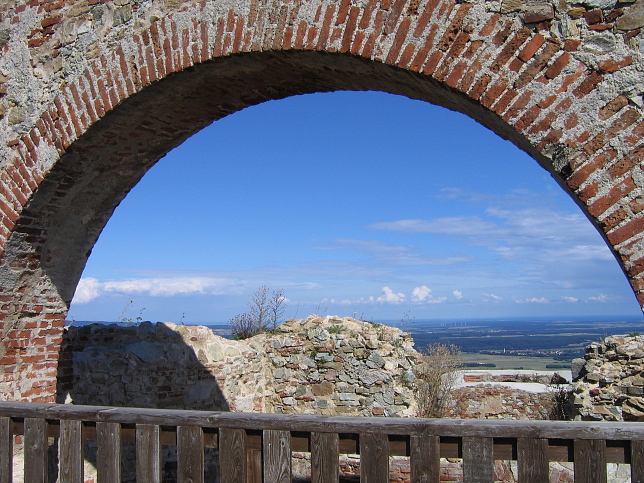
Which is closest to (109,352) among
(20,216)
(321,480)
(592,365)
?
(20,216)

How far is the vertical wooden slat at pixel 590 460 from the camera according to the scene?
2.22 metres

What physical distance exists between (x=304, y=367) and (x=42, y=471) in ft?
21.7

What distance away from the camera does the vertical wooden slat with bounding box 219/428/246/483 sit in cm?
262

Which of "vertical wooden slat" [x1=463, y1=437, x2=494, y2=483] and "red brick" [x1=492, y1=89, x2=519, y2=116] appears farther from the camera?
"red brick" [x1=492, y1=89, x2=519, y2=116]

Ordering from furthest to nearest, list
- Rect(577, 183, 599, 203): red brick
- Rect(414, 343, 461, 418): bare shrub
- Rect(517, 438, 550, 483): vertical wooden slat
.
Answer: Rect(414, 343, 461, 418): bare shrub → Rect(577, 183, 599, 203): red brick → Rect(517, 438, 550, 483): vertical wooden slat

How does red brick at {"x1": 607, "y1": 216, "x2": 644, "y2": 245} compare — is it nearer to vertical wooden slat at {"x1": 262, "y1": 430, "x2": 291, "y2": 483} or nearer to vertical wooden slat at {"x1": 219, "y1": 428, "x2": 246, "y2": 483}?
vertical wooden slat at {"x1": 262, "y1": 430, "x2": 291, "y2": 483}

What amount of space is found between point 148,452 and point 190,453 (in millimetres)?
253

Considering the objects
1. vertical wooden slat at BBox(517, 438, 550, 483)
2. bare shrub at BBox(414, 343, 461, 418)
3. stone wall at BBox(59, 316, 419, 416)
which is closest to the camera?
vertical wooden slat at BBox(517, 438, 550, 483)

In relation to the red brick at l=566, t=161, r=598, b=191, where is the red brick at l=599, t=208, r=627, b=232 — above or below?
below

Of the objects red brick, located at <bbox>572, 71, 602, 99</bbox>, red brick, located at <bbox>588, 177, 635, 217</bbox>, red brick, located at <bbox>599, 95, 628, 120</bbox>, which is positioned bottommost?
red brick, located at <bbox>588, 177, 635, 217</bbox>

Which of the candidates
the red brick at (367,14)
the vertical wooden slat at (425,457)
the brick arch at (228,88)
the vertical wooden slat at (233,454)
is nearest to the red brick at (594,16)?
the brick arch at (228,88)

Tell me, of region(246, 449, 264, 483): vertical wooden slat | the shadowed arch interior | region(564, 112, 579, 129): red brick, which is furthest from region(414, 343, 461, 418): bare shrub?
region(564, 112, 579, 129): red brick

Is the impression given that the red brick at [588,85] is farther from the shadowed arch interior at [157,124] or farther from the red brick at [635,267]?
the red brick at [635,267]

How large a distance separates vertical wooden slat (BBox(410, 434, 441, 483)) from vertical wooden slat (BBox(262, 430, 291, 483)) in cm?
59
